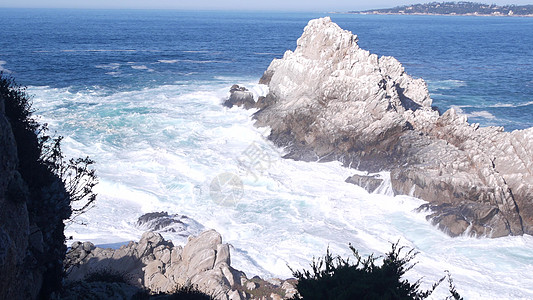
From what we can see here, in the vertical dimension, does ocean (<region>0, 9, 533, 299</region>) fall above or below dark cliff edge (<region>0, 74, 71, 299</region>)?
below

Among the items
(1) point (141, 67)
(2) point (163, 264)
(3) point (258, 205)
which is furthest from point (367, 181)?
(1) point (141, 67)

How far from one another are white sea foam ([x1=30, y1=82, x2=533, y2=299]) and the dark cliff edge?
10.3 meters

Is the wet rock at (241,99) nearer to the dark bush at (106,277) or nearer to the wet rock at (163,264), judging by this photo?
the wet rock at (163,264)

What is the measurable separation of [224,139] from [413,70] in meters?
42.8

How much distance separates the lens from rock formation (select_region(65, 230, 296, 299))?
17.1m

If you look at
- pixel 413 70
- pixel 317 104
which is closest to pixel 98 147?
pixel 317 104

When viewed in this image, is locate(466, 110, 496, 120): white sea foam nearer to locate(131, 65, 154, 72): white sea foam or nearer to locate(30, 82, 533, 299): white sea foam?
locate(30, 82, 533, 299): white sea foam

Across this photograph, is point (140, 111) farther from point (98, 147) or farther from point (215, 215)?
point (215, 215)

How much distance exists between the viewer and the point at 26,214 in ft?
36.9

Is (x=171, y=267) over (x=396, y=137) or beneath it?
beneath

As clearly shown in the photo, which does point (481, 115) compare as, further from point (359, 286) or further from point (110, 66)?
point (110, 66)

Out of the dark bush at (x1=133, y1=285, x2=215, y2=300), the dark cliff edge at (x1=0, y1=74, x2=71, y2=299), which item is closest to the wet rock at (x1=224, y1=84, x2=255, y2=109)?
the dark bush at (x1=133, y1=285, x2=215, y2=300)

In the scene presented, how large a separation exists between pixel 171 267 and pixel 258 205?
32.2 ft

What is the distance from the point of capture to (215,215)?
26.3 m
